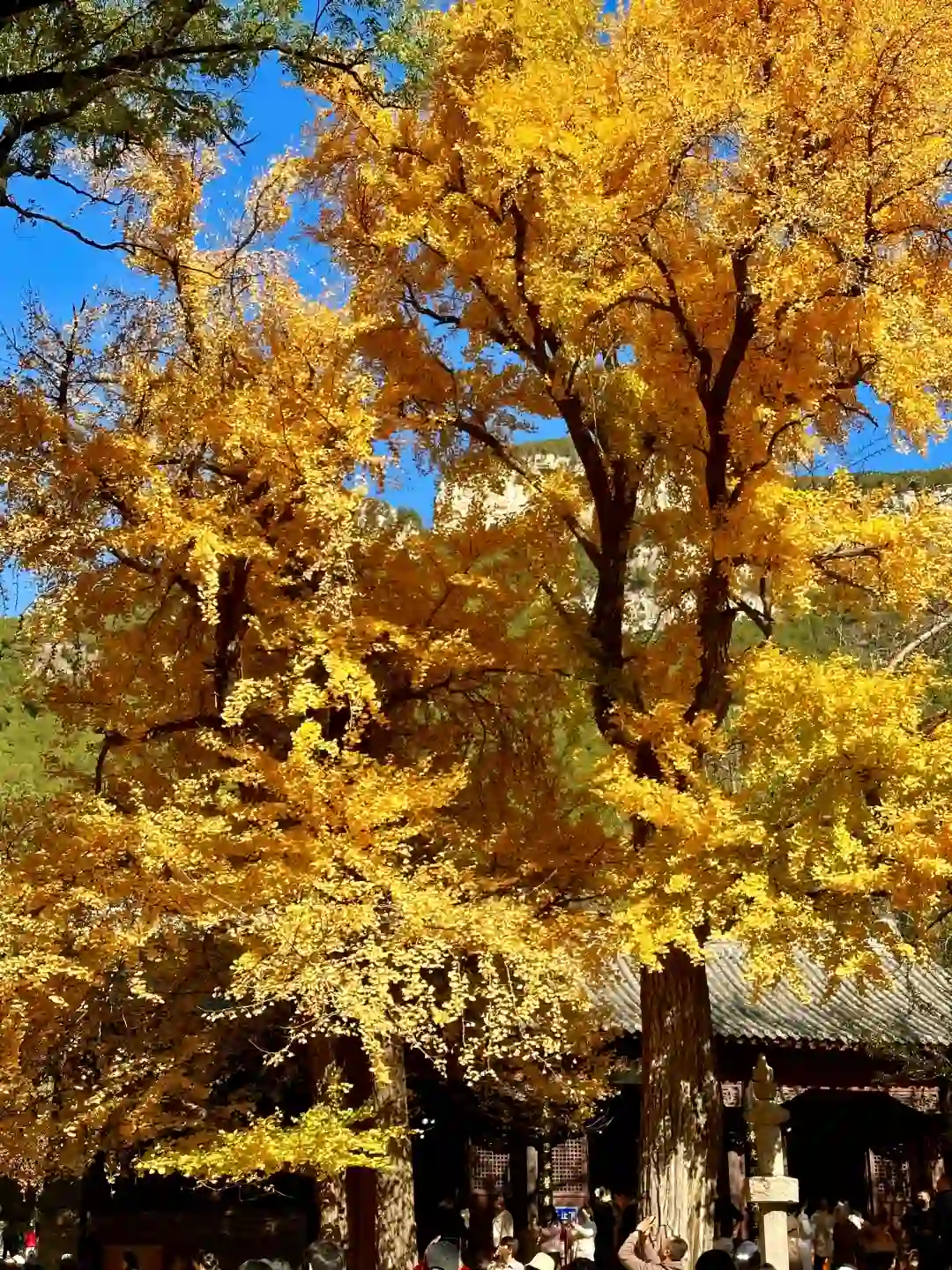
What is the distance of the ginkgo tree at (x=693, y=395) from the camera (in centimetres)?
1199

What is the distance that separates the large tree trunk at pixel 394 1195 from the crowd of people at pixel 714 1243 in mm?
903

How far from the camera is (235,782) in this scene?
13.6 metres

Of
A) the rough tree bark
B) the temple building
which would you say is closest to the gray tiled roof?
the temple building

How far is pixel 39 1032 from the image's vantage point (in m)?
13.8

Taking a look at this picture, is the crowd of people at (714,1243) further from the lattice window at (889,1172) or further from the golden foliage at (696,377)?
the golden foliage at (696,377)

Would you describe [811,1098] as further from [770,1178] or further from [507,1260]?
[507,1260]

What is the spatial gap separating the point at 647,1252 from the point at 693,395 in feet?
26.5

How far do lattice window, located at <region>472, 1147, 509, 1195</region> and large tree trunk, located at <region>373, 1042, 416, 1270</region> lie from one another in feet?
28.6

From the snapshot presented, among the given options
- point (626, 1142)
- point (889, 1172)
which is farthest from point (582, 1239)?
point (889, 1172)

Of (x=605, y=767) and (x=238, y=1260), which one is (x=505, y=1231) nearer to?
(x=238, y=1260)

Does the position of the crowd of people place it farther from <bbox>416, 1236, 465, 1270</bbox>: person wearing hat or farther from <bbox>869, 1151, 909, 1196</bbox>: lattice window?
<bbox>869, 1151, 909, 1196</bbox>: lattice window

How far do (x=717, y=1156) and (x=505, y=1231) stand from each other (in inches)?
321

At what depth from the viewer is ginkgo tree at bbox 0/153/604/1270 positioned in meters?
12.2

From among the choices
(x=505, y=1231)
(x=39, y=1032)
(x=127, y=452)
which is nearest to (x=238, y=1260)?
(x=505, y=1231)
